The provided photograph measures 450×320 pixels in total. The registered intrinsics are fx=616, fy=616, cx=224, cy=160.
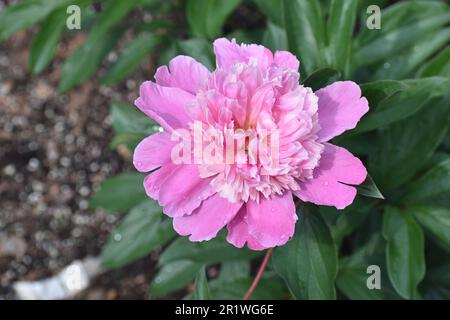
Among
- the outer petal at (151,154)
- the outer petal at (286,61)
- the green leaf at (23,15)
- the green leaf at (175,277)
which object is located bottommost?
the green leaf at (175,277)

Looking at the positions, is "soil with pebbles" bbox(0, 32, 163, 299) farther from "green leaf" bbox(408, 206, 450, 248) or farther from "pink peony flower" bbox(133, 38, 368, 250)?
"pink peony flower" bbox(133, 38, 368, 250)

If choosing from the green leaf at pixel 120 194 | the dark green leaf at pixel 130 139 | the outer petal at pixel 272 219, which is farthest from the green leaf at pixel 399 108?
the green leaf at pixel 120 194

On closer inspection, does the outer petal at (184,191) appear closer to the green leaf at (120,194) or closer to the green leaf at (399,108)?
the green leaf at (399,108)

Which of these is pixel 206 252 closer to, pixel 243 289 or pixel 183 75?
pixel 243 289

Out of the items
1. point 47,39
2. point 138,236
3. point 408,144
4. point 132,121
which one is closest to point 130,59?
point 47,39

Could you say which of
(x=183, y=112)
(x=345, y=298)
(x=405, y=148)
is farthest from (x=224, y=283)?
(x=183, y=112)

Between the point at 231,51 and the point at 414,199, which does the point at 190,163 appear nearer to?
the point at 231,51
